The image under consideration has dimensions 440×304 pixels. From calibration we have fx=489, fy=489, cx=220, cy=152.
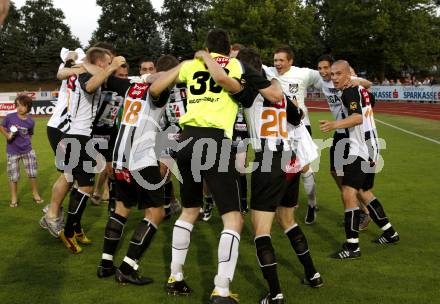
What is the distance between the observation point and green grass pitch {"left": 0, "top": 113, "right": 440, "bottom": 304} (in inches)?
187

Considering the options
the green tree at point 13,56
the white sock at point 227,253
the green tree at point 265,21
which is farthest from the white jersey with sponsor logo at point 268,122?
the green tree at point 13,56

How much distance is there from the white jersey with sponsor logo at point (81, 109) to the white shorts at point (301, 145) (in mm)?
2601

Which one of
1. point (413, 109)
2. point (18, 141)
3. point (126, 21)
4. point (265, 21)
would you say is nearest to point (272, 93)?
point (18, 141)

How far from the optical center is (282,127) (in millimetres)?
4633

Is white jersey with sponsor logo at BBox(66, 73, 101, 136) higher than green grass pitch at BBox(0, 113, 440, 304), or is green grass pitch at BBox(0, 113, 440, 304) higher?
white jersey with sponsor logo at BBox(66, 73, 101, 136)

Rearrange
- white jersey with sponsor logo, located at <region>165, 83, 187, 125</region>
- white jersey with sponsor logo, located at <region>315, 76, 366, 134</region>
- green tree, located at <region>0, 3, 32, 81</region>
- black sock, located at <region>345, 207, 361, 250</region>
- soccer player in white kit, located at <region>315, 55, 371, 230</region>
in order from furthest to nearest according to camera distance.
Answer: green tree, located at <region>0, 3, 32, 81</region> < white jersey with sponsor logo, located at <region>165, 83, 187, 125</region> < white jersey with sponsor logo, located at <region>315, 76, 366, 134</region> < soccer player in white kit, located at <region>315, 55, 371, 230</region> < black sock, located at <region>345, 207, 361, 250</region>

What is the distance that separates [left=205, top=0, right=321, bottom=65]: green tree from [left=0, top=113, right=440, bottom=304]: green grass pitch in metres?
53.3

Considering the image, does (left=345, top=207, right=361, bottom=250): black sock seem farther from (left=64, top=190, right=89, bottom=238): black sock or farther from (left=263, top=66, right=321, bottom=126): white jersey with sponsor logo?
(left=64, top=190, right=89, bottom=238): black sock

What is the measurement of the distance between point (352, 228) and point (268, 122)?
2075mm

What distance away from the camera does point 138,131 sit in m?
5.09

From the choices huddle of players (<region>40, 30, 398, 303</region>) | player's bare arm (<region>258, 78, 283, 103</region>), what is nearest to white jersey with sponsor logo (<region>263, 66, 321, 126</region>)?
huddle of players (<region>40, 30, 398, 303</region>)

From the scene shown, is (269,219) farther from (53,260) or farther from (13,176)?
(13,176)

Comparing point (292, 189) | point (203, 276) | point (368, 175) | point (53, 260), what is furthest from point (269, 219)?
point (53, 260)

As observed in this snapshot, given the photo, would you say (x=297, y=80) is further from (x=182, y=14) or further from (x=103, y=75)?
(x=182, y=14)
